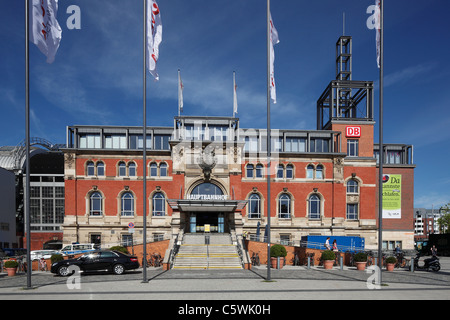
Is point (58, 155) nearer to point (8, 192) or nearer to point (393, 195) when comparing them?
point (8, 192)

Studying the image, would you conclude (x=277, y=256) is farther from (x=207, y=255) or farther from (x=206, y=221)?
(x=206, y=221)

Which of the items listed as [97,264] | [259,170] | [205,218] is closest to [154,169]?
[205,218]

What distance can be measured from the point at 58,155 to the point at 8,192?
8776 mm

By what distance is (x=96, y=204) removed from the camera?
37.0m

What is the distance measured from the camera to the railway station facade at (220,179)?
1406 inches

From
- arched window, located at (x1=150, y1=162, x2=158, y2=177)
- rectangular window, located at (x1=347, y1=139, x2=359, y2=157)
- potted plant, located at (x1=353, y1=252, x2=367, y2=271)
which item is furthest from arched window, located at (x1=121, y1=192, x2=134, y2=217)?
rectangular window, located at (x1=347, y1=139, x2=359, y2=157)

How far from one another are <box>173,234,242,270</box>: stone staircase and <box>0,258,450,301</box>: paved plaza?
342 centimetres

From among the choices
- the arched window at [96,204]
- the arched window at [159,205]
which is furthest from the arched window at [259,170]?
the arched window at [96,204]

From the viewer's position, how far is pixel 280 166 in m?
38.7

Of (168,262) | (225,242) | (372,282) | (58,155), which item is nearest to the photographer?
(372,282)

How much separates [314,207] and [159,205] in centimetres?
1853

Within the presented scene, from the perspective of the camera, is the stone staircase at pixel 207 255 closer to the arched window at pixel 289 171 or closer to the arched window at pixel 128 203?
the arched window at pixel 128 203
